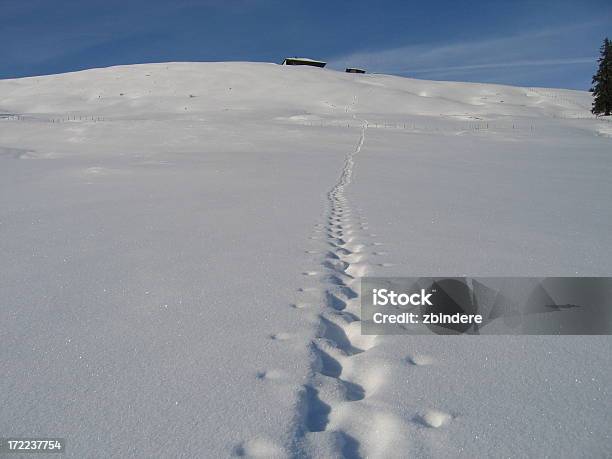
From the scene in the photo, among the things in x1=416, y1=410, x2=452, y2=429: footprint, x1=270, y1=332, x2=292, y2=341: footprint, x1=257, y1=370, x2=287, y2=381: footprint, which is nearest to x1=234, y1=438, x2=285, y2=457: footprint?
x1=257, y1=370, x2=287, y2=381: footprint

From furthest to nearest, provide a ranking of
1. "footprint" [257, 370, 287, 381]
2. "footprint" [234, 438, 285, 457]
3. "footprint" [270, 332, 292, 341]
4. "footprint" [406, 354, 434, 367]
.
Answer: "footprint" [270, 332, 292, 341] < "footprint" [406, 354, 434, 367] < "footprint" [257, 370, 287, 381] < "footprint" [234, 438, 285, 457]

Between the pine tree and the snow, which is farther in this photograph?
the pine tree

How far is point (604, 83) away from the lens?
31.9m

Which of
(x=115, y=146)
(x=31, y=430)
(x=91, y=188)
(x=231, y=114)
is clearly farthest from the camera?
(x=231, y=114)

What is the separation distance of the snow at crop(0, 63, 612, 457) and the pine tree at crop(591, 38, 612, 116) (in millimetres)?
28504

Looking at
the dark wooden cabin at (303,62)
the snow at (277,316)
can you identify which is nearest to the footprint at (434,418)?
the snow at (277,316)

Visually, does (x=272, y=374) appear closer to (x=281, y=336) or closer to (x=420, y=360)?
(x=281, y=336)

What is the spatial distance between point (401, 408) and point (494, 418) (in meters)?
0.40

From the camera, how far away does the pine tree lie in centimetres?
3161

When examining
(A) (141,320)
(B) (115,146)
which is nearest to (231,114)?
(B) (115,146)

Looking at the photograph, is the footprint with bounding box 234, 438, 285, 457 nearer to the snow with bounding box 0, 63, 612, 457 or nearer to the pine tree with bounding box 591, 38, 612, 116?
the snow with bounding box 0, 63, 612, 457

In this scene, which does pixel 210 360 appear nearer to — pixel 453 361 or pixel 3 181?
pixel 453 361

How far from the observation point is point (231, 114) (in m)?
26.9

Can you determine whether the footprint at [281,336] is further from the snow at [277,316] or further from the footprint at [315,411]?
the footprint at [315,411]
